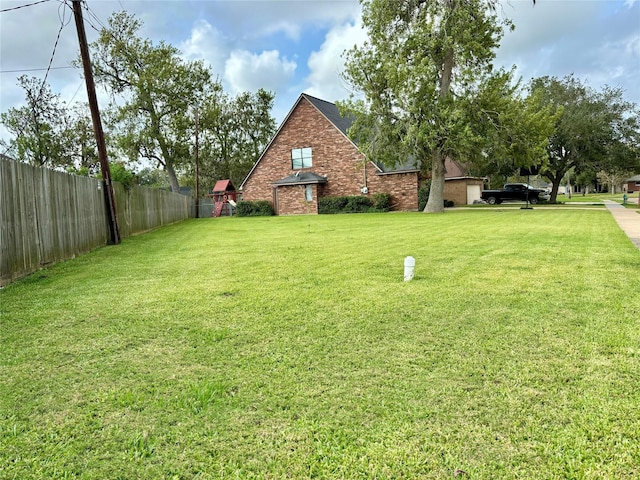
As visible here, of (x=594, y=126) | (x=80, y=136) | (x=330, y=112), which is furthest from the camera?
(x=80, y=136)

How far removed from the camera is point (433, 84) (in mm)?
20109

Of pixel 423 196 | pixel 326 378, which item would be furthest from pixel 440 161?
pixel 326 378

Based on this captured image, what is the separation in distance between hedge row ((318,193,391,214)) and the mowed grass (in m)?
20.5

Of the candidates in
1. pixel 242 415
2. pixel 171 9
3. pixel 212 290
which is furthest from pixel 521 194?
pixel 242 415

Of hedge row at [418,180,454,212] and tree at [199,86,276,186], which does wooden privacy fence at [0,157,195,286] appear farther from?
tree at [199,86,276,186]

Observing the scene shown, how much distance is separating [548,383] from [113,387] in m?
2.76

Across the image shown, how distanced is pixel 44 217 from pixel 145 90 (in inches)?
1274

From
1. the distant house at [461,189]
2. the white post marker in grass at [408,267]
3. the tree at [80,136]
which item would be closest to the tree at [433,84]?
the distant house at [461,189]

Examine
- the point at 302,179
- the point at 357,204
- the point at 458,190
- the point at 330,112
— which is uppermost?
the point at 330,112

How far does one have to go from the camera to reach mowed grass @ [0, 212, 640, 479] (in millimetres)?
1976

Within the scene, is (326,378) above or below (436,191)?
below

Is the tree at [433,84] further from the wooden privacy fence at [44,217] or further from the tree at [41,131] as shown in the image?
the tree at [41,131]

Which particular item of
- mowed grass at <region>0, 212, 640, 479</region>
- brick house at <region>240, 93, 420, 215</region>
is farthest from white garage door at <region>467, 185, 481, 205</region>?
mowed grass at <region>0, 212, 640, 479</region>

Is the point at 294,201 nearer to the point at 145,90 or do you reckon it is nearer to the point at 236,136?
the point at 145,90
